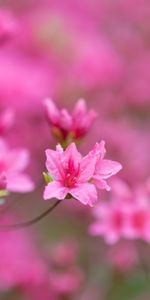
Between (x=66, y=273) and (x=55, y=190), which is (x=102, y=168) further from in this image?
(x=66, y=273)

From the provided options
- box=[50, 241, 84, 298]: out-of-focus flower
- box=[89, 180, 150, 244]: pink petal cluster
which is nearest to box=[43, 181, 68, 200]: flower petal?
box=[89, 180, 150, 244]: pink petal cluster

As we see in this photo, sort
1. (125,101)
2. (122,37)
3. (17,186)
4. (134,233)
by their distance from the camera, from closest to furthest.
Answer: (17,186)
(134,233)
(125,101)
(122,37)

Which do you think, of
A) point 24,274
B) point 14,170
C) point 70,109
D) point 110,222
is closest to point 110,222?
point 110,222

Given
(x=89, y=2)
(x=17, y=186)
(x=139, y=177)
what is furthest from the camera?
(x=89, y=2)

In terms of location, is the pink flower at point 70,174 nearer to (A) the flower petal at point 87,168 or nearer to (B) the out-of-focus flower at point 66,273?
(A) the flower petal at point 87,168

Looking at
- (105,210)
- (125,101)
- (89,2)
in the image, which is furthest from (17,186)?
(89,2)

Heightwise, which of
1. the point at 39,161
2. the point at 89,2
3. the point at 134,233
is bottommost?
the point at 134,233

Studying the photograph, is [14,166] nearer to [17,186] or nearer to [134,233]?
[17,186]
